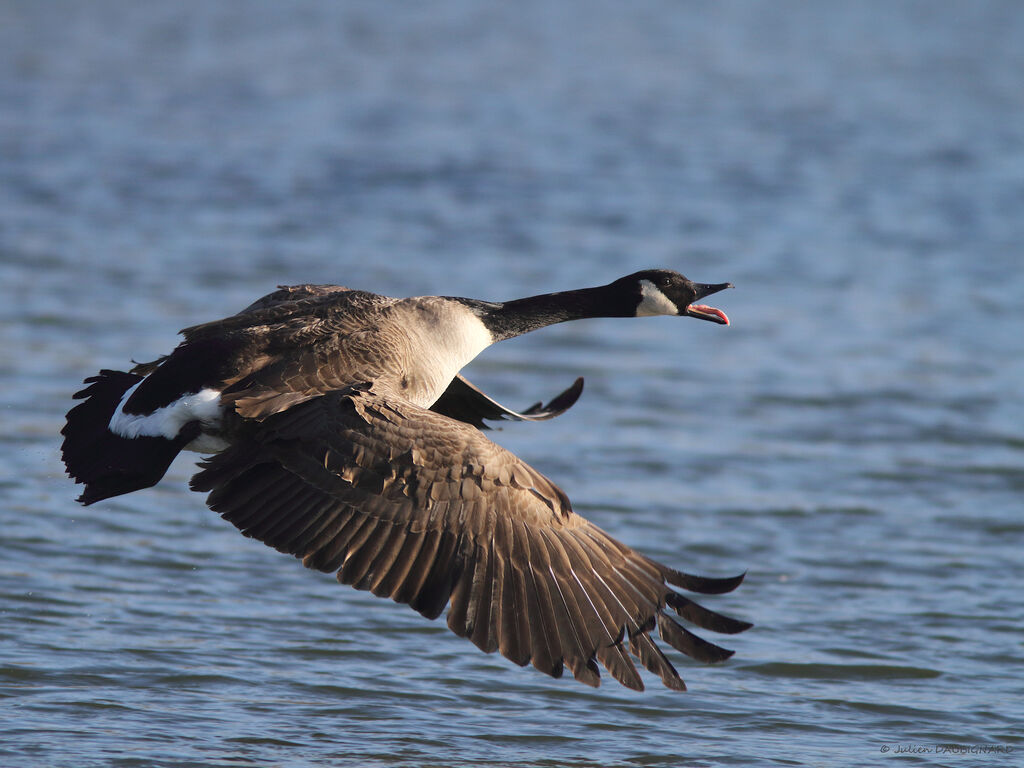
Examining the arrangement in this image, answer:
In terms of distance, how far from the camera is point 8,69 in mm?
21359

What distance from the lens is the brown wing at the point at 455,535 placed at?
18.0 feet

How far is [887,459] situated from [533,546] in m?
4.89

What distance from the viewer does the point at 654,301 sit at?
25.3 feet

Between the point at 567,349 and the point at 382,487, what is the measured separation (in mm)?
6246

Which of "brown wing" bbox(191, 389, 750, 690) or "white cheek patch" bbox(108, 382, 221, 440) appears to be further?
"white cheek patch" bbox(108, 382, 221, 440)

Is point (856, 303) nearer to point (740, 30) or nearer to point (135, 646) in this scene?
point (135, 646)

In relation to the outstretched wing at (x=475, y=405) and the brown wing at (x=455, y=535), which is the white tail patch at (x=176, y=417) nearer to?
the brown wing at (x=455, y=535)

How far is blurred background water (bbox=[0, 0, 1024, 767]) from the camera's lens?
6.58 m

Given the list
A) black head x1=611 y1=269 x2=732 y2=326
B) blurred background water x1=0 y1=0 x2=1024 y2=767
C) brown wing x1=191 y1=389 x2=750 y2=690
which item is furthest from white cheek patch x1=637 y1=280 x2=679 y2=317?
brown wing x1=191 y1=389 x2=750 y2=690

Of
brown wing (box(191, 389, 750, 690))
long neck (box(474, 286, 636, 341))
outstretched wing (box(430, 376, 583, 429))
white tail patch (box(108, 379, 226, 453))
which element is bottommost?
brown wing (box(191, 389, 750, 690))

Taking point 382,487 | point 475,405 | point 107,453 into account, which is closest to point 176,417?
point 107,453

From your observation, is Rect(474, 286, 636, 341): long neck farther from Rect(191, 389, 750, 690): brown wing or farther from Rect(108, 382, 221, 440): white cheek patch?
Rect(108, 382, 221, 440): white cheek patch

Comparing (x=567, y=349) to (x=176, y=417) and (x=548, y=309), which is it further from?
(x=176, y=417)

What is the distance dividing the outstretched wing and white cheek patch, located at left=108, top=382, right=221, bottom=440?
4.96 ft
